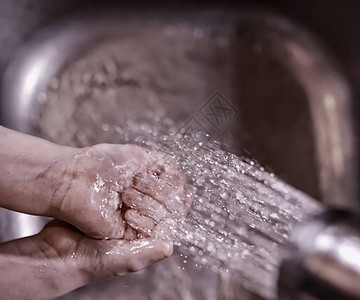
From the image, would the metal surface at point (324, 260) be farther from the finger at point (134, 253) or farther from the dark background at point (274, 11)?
the dark background at point (274, 11)

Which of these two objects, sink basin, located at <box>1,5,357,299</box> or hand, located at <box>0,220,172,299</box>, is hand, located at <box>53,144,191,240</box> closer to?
hand, located at <box>0,220,172,299</box>

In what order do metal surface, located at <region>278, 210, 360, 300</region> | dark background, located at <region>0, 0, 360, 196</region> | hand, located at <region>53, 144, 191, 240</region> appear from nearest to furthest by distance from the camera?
metal surface, located at <region>278, 210, 360, 300</region>, hand, located at <region>53, 144, 191, 240</region>, dark background, located at <region>0, 0, 360, 196</region>

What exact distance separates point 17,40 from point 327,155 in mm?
521

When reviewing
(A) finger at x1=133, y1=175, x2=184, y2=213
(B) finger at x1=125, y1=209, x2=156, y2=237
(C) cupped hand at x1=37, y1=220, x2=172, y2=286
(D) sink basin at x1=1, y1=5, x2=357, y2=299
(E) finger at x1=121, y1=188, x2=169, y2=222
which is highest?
(D) sink basin at x1=1, y1=5, x2=357, y2=299

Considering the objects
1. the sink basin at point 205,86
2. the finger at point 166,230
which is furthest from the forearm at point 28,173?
the sink basin at point 205,86

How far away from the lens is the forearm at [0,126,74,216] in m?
0.57

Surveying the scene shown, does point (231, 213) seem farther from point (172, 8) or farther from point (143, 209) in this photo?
point (172, 8)

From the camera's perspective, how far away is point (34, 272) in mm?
594

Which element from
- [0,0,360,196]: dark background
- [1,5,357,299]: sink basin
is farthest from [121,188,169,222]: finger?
[0,0,360,196]: dark background

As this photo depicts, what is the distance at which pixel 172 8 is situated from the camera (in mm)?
866

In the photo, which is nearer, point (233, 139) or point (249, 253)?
point (249, 253)

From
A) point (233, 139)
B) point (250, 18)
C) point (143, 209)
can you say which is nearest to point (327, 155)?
point (233, 139)

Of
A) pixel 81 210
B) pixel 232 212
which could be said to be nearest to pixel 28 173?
pixel 81 210

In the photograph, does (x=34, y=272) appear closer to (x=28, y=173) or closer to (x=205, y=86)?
(x=28, y=173)
